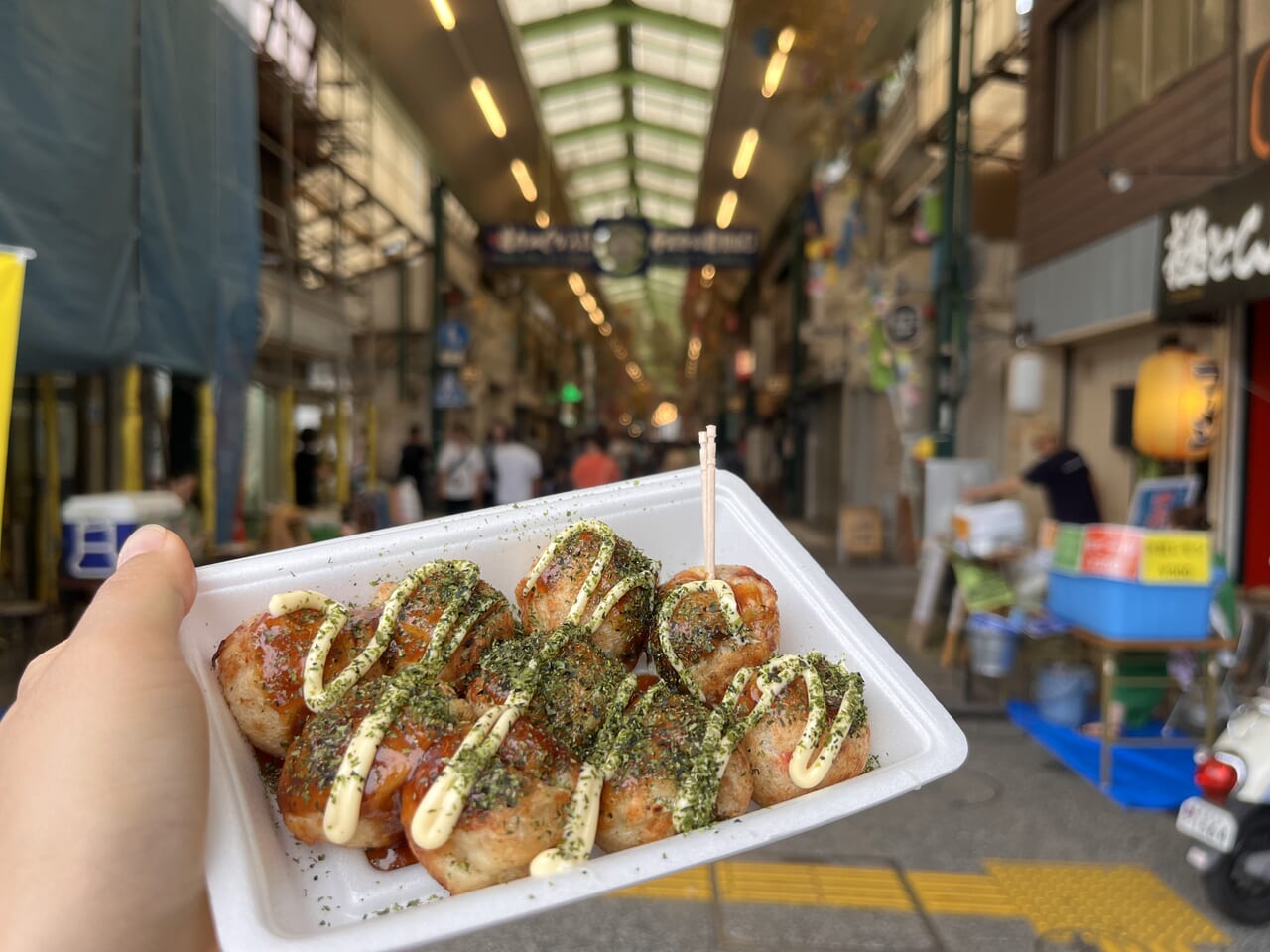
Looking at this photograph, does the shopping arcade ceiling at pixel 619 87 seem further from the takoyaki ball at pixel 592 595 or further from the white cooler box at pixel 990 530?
the takoyaki ball at pixel 592 595

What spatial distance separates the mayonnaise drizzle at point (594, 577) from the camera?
1.99 m

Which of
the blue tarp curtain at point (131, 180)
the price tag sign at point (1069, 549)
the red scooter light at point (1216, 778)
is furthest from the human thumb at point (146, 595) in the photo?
the price tag sign at point (1069, 549)

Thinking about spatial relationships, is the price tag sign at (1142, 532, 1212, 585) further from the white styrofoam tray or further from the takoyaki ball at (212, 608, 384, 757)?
the takoyaki ball at (212, 608, 384, 757)

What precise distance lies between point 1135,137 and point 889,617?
5.86 metres

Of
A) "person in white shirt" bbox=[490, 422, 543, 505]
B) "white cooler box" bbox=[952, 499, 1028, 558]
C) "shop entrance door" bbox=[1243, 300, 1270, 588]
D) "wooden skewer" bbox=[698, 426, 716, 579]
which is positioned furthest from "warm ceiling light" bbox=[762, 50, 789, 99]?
"wooden skewer" bbox=[698, 426, 716, 579]

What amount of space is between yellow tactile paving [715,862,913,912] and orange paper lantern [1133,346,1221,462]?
4968 millimetres

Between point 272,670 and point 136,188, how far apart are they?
4956 millimetres

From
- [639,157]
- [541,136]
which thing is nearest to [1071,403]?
[541,136]

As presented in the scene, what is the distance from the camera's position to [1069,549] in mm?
5531

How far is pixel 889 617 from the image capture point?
33.0 feet

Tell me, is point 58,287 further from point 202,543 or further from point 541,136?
point 541,136

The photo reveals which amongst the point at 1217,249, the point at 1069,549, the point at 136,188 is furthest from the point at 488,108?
the point at 1069,549

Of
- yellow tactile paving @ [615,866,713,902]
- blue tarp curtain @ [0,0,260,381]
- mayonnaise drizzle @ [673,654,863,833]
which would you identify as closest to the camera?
mayonnaise drizzle @ [673,654,863,833]

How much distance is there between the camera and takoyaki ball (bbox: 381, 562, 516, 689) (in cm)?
188
